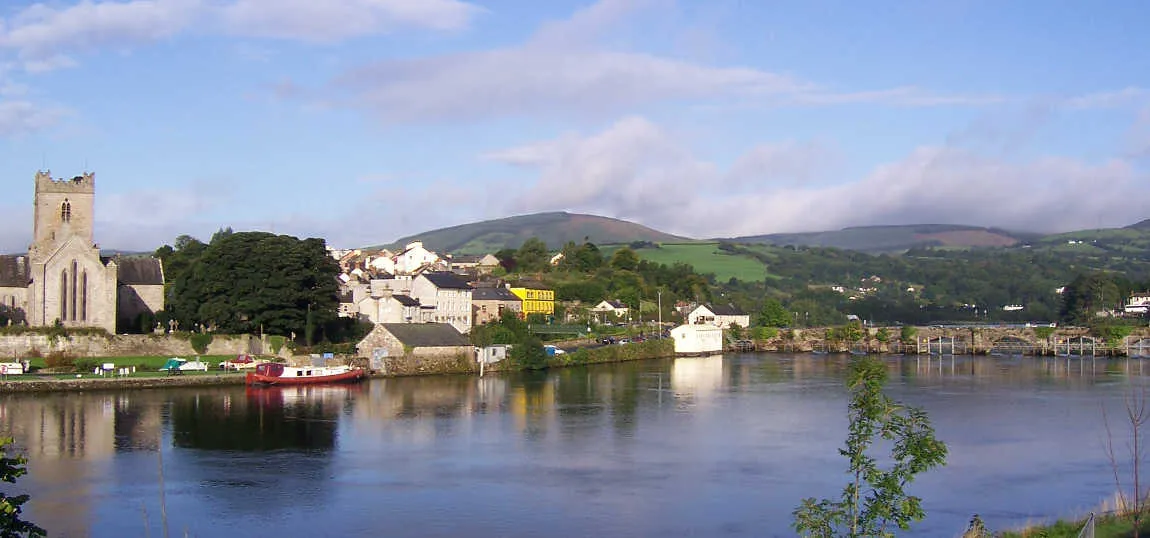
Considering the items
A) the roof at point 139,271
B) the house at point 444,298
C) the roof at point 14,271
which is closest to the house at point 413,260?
the house at point 444,298

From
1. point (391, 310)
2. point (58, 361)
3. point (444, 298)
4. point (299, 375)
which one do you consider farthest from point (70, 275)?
point (444, 298)

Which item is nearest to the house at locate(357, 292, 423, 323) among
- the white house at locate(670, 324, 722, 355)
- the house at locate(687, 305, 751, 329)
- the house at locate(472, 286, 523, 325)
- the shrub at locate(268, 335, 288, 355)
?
the house at locate(472, 286, 523, 325)

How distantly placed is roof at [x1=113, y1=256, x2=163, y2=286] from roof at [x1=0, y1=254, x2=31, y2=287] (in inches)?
141

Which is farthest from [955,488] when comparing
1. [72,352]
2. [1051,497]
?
[72,352]

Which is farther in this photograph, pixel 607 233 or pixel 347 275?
pixel 607 233

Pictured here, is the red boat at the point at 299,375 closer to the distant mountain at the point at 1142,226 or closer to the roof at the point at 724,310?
the roof at the point at 724,310

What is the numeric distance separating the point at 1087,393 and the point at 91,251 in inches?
1384

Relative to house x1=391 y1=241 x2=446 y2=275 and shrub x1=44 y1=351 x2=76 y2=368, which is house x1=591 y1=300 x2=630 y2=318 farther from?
shrub x1=44 y1=351 x2=76 y2=368

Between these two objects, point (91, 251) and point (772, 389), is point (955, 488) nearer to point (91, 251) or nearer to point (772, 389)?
point (772, 389)

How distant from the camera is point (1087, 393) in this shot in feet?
121

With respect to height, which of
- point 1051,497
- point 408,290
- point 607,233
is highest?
point 607,233

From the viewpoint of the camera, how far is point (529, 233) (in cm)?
17750

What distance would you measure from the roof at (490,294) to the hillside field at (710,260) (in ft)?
164

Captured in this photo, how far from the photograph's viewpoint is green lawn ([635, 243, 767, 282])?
116 m
